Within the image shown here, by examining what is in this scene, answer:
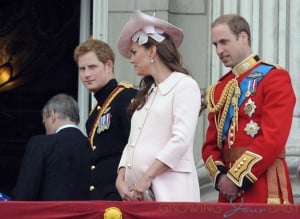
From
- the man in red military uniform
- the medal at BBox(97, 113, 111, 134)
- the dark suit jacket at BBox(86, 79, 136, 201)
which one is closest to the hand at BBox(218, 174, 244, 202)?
A: the man in red military uniform

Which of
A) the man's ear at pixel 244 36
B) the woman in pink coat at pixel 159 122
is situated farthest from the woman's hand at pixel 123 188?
the man's ear at pixel 244 36

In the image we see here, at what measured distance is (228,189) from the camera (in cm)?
805

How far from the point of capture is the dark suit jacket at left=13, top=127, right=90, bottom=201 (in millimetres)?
8750

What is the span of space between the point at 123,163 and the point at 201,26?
123 inches

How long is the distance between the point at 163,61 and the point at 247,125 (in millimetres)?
641

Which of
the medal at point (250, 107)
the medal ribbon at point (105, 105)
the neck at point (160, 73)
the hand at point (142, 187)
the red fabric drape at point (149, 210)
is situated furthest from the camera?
the medal ribbon at point (105, 105)

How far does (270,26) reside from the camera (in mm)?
10242

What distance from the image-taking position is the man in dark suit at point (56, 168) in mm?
8750

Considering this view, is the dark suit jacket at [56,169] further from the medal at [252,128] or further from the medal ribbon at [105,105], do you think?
the medal at [252,128]

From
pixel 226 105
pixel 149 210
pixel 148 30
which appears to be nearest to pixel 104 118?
pixel 226 105

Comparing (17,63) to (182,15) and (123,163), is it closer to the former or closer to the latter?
(182,15)

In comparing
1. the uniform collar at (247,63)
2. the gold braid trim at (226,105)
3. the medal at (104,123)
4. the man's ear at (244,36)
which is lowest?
the medal at (104,123)

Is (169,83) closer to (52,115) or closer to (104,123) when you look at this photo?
(104,123)

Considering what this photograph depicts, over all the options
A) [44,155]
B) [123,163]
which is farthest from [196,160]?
[123,163]
